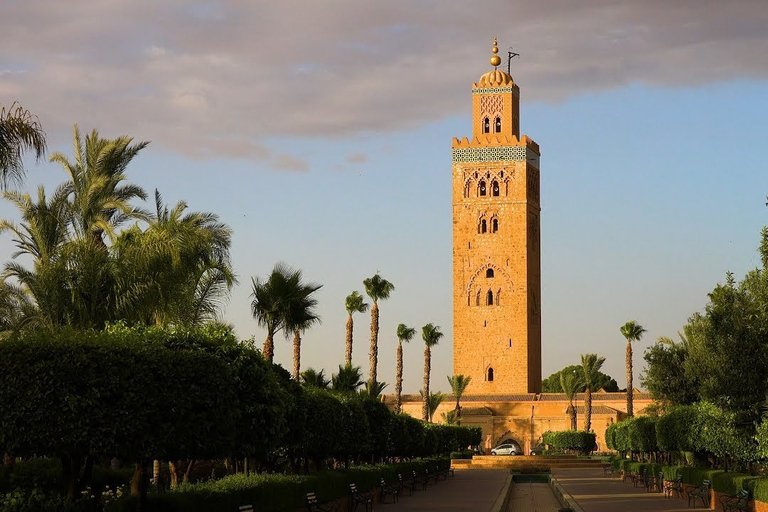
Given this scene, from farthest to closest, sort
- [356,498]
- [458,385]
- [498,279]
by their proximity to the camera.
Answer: [498,279] → [458,385] → [356,498]

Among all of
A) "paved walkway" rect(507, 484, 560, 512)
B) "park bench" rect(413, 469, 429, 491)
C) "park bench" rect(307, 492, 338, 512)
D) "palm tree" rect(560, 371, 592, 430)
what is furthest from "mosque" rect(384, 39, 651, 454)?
"park bench" rect(307, 492, 338, 512)

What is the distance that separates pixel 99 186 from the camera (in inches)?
939

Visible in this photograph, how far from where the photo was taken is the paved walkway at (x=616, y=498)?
89.0 ft

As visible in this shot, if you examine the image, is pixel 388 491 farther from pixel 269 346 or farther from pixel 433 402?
pixel 433 402

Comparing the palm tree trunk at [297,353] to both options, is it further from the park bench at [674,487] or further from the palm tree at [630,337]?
the palm tree at [630,337]

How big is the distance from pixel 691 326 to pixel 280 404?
18.6 m

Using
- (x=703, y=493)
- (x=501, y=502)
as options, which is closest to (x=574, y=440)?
(x=501, y=502)

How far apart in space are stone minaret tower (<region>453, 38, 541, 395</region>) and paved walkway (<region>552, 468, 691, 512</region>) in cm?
3274

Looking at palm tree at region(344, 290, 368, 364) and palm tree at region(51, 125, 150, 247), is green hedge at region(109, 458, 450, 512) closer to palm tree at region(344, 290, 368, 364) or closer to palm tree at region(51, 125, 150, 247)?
palm tree at region(51, 125, 150, 247)

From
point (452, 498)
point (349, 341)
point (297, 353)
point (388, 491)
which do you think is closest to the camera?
point (452, 498)

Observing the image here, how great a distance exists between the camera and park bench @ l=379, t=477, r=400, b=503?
100ft

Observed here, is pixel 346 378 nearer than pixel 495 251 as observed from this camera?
Yes

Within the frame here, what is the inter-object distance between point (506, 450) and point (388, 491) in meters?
37.9

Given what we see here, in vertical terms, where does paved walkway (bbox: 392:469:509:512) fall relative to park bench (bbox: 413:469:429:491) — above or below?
below
